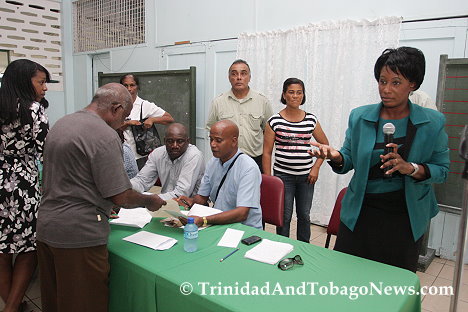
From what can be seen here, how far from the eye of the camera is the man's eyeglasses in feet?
4.91

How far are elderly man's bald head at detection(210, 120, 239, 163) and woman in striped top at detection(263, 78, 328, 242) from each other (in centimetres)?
83

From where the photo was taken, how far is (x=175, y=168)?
8.85 ft

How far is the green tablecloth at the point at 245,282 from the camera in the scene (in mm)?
1263

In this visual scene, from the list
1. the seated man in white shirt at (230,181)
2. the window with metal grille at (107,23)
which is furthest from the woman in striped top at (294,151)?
the window with metal grille at (107,23)

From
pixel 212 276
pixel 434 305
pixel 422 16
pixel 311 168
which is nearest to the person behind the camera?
pixel 212 276

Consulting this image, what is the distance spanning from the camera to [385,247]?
172 centimetres

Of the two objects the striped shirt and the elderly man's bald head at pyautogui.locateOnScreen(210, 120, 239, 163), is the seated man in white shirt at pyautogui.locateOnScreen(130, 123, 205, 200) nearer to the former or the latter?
the elderly man's bald head at pyautogui.locateOnScreen(210, 120, 239, 163)

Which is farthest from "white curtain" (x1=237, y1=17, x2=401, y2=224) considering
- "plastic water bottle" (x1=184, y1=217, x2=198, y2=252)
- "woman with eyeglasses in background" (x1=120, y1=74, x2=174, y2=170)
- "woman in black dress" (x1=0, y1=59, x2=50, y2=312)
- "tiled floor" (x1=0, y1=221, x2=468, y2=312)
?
"woman in black dress" (x1=0, y1=59, x2=50, y2=312)

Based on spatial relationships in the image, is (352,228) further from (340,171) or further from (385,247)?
(340,171)

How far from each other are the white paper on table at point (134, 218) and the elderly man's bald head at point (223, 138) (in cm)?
57

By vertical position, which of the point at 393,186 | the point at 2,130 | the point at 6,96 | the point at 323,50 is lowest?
the point at 393,186

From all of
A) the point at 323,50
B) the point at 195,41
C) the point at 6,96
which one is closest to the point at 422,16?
the point at 323,50

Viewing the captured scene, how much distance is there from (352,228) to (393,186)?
11.2 inches

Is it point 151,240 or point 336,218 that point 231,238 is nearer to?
point 151,240
